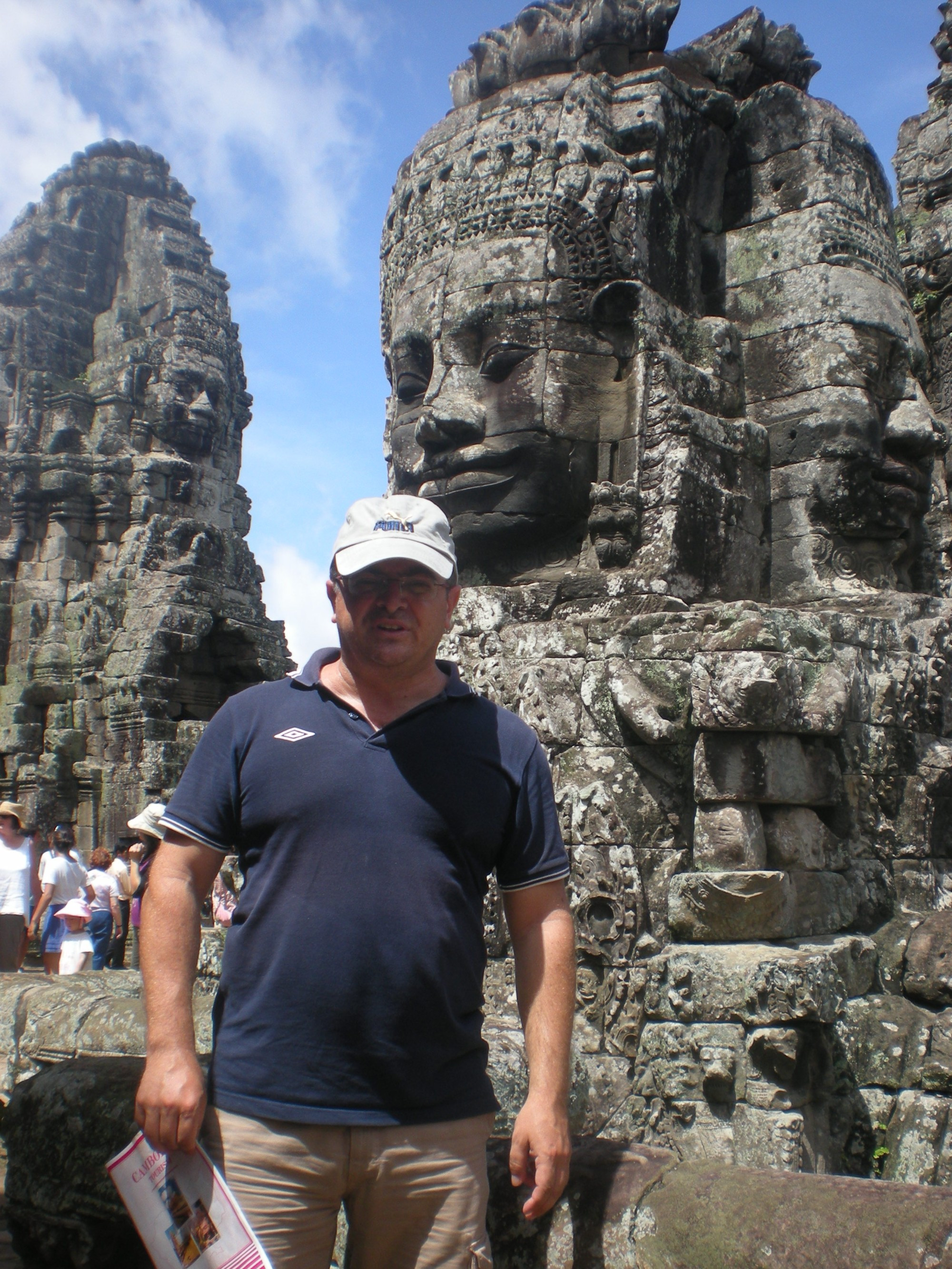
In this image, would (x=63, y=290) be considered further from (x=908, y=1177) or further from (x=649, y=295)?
(x=908, y=1177)

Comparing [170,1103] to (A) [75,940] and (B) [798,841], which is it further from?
(A) [75,940]

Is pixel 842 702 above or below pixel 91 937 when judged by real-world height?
above

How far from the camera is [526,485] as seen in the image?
5.21 m

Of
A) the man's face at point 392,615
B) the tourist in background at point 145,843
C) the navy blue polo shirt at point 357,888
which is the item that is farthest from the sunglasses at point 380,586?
the tourist in background at point 145,843

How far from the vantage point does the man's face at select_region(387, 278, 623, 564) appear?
17.1 feet

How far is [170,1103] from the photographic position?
6.88 ft

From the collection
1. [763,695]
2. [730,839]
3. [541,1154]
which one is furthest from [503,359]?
[541,1154]

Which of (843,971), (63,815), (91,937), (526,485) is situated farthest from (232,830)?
(63,815)

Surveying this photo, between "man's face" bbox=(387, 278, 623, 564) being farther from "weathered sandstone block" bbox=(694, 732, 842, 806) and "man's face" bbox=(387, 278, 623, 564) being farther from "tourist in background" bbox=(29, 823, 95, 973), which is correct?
"tourist in background" bbox=(29, 823, 95, 973)

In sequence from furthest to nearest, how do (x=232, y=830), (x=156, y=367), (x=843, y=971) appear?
(x=156, y=367) < (x=843, y=971) < (x=232, y=830)

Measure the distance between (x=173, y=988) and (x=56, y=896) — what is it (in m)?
8.77

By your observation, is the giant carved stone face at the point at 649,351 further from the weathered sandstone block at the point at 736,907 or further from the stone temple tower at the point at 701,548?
the weathered sandstone block at the point at 736,907

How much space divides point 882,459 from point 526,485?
1.77 meters

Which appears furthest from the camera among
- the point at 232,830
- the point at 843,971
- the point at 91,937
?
the point at 91,937
